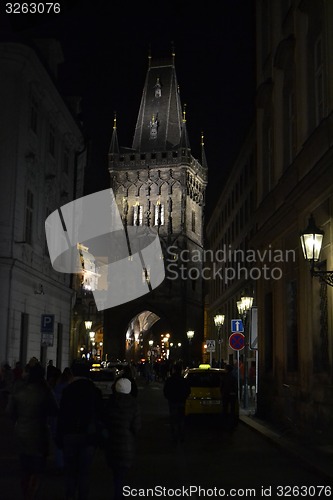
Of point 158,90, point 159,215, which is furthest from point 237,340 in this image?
point 158,90

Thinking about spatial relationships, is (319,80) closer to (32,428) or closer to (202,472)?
(202,472)

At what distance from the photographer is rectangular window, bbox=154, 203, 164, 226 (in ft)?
321

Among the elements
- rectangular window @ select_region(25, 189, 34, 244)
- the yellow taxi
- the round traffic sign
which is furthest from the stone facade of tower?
the yellow taxi

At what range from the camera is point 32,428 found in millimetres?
8422

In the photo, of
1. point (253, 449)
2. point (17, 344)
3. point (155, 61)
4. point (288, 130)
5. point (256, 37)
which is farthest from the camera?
point (155, 61)

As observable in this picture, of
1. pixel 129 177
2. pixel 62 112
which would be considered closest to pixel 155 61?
pixel 129 177

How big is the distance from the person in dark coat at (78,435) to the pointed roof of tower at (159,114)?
9588cm

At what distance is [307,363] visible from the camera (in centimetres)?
1706

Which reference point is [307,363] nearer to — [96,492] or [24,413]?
[96,492]

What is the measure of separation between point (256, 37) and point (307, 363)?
14.0 metres

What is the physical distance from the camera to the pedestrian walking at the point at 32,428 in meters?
8.31

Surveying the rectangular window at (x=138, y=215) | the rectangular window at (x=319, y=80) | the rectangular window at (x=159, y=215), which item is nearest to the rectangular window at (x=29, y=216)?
the rectangular window at (x=319, y=80)

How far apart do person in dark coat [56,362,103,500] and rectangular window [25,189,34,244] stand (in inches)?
867

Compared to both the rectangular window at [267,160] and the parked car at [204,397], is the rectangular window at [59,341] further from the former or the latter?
the rectangular window at [267,160]
